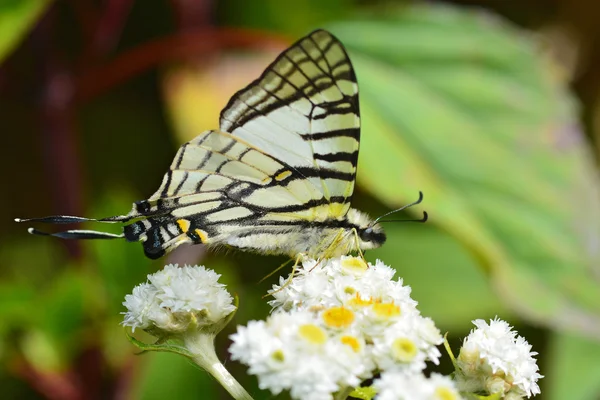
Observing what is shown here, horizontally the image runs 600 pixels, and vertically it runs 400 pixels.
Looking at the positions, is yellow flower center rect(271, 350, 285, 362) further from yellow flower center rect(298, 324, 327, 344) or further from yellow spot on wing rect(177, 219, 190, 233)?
yellow spot on wing rect(177, 219, 190, 233)

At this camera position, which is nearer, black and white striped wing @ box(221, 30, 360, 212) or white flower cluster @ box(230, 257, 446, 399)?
white flower cluster @ box(230, 257, 446, 399)

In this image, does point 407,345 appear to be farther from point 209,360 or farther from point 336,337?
point 209,360

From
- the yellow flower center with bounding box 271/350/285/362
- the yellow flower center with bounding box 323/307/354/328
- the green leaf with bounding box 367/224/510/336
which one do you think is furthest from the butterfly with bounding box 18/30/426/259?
the green leaf with bounding box 367/224/510/336

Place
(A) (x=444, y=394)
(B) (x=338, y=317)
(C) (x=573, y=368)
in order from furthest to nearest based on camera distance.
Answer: (C) (x=573, y=368) < (B) (x=338, y=317) < (A) (x=444, y=394)

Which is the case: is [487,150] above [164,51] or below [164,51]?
below

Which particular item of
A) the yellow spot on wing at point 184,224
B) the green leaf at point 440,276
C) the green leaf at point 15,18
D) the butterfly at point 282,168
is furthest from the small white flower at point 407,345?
the green leaf at point 440,276

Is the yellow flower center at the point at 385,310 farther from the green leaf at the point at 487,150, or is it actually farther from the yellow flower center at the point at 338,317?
the green leaf at the point at 487,150

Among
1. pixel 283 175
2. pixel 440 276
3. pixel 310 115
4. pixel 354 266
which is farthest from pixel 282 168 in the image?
pixel 440 276
